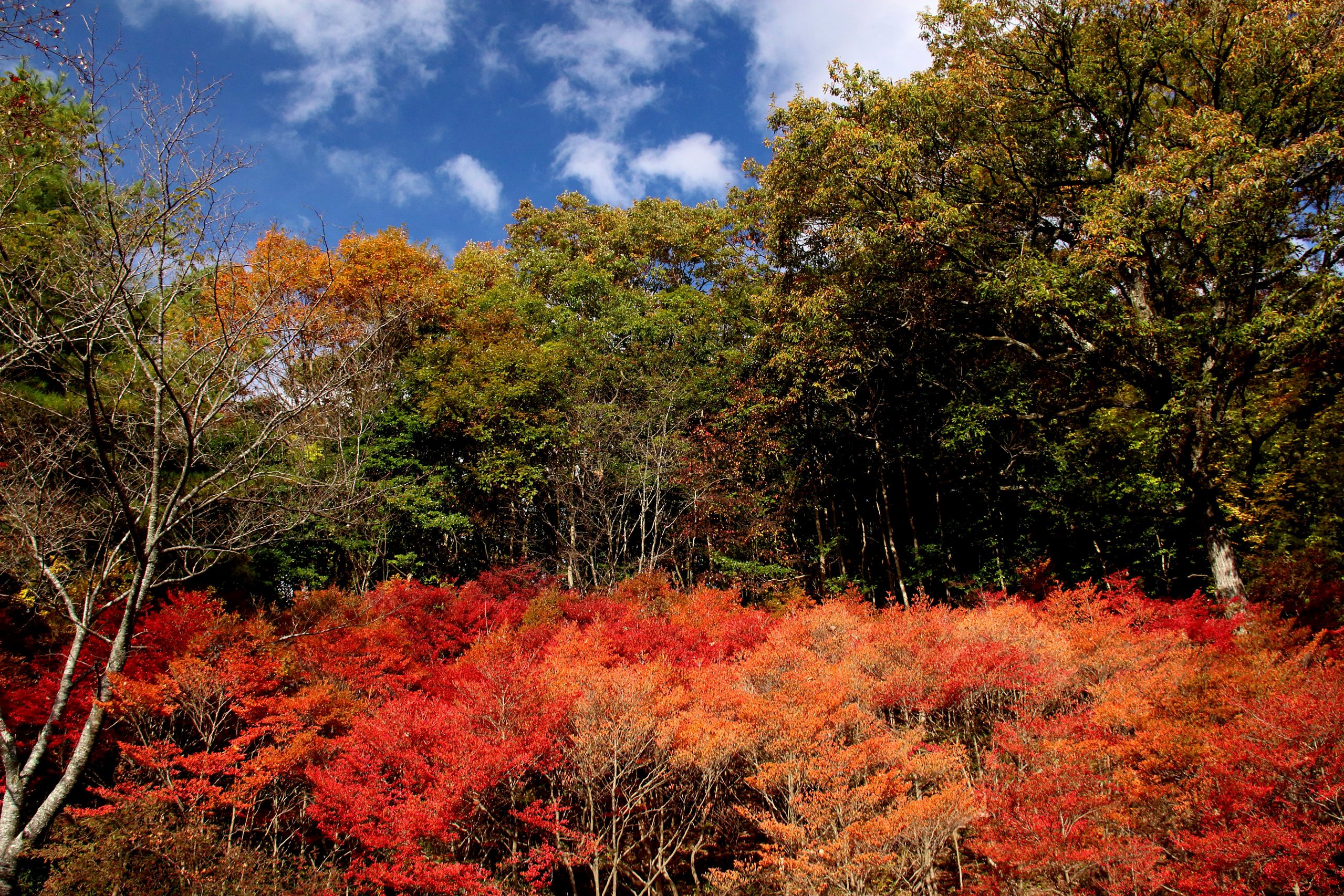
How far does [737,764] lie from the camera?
674 centimetres

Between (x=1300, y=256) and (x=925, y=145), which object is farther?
(x=925, y=145)

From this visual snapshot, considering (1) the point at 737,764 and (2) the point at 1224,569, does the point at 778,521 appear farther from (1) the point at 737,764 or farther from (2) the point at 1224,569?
(1) the point at 737,764

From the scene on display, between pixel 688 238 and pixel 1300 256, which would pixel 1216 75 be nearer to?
pixel 1300 256

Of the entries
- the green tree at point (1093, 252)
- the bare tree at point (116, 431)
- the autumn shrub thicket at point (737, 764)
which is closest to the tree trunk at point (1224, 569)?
the green tree at point (1093, 252)

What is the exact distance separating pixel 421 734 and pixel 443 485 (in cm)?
1109

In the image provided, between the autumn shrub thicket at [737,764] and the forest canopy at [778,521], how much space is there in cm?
5

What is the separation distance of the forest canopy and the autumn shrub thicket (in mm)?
53

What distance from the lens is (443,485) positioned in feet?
54.6

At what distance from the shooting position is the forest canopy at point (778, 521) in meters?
5.40

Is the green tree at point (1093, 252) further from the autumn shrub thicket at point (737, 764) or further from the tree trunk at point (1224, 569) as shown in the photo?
the autumn shrub thicket at point (737, 764)


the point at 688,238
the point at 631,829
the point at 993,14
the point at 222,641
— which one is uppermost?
the point at 688,238

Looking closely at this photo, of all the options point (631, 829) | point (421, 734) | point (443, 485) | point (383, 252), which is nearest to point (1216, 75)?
point (631, 829)

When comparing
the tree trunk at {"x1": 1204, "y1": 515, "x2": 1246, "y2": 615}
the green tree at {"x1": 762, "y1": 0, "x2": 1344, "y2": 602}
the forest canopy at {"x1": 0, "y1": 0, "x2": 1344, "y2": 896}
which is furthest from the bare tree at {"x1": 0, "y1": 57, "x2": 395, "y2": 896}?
the tree trunk at {"x1": 1204, "y1": 515, "x2": 1246, "y2": 615}

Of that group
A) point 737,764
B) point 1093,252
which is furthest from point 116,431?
point 1093,252
